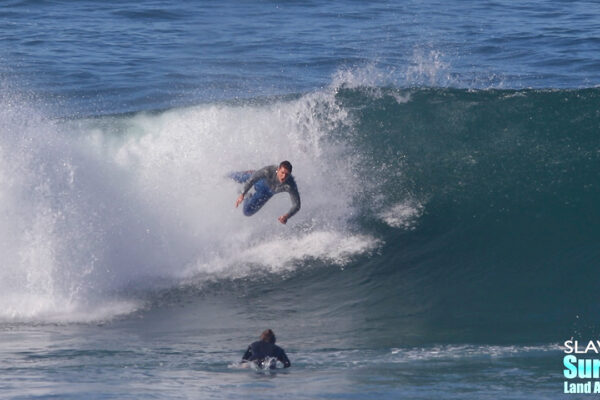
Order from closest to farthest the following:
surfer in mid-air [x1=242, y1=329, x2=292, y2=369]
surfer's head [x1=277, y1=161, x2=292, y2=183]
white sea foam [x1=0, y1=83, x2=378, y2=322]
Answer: surfer in mid-air [x1=242, y1=329, x2=292, y2=369] < surfer's head [x1=277, y1=161, x2=292, y2=183] < white sea foam [x1=0, y1=83, x2=378, y2=322]

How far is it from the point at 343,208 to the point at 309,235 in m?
0.97

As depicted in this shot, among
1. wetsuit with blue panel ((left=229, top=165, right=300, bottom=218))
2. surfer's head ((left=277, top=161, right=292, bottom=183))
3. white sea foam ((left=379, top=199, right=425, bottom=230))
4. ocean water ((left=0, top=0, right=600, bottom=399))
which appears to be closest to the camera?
ocean water ((left=0, top=0, right=600, bottom=399))

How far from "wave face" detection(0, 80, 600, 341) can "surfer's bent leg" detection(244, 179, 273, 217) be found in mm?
1264

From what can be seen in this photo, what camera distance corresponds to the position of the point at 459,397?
9.69m

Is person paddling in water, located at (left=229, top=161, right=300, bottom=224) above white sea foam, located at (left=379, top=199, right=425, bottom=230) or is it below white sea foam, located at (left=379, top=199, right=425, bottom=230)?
above

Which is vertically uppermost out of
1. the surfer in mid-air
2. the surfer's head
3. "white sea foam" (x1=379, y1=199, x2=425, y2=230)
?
the surfer's head

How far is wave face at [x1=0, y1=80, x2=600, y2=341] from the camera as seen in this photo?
13945 millimetres

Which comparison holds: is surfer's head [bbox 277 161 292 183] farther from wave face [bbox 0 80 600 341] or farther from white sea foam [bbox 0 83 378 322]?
white sea foam [bbox 0 83 378 322]

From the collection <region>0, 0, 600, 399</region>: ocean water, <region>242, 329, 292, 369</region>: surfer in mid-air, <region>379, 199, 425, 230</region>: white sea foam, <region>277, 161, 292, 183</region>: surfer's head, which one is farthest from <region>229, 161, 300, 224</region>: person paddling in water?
<region>242, 329, 292, 369</region>: surfer in mid-air

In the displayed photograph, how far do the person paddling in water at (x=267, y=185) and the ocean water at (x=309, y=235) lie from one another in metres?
1.41

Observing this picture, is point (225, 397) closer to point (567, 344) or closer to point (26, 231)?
point (567, 344)

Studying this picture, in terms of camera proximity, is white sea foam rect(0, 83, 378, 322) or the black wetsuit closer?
the black wetsuit

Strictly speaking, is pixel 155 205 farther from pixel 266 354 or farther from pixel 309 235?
pixel 266 354

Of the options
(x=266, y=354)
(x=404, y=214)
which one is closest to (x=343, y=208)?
(x=404, y=214)
